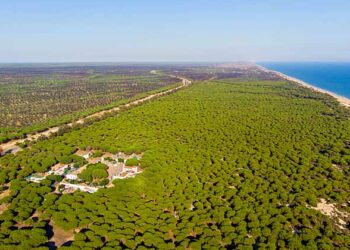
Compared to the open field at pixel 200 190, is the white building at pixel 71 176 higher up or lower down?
lower down

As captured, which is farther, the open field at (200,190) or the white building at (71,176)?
the white building at (71,176)

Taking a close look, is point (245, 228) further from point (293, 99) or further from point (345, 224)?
point (293, 99)

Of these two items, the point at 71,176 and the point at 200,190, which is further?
the point at 71,176

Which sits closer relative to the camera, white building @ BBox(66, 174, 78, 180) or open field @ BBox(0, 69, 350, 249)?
open field @ BBox(0, 69, 350, 249)

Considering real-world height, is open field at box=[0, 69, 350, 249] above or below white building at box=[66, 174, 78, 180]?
above

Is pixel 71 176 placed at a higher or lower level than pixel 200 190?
lower

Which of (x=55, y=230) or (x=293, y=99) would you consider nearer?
(x=55, y=230)

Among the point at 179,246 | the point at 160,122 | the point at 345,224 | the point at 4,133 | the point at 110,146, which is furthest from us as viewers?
the point at 160,122

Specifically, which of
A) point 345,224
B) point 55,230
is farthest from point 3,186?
point 345,224
